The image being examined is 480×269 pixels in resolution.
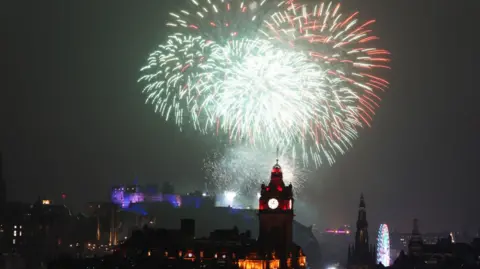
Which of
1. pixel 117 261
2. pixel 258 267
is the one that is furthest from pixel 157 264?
pixel 258 267

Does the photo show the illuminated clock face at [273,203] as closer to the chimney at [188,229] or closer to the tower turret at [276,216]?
the tower turret at [276,216]

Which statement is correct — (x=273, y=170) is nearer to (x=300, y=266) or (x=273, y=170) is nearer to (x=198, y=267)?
(x=300, y=266)

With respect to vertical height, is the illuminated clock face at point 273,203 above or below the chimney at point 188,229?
above

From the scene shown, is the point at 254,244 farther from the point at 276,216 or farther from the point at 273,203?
the point at 273,203

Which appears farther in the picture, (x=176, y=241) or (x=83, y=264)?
(x=176, y=241)

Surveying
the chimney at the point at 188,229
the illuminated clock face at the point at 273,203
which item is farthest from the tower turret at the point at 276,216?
the chimney at the point at 188,229

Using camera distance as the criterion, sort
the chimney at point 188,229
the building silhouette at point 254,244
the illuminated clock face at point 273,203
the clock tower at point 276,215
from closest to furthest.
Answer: the building silhouette at point 254,244, the clock tower at point 276,215, the illuminated clock face at point 273,203, the chimney at point 188,229

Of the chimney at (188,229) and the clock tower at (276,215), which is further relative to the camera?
the chimney at (188,229)

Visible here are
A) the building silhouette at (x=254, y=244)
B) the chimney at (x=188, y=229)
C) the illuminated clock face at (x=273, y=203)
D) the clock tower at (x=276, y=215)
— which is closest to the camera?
the building silhouette at (x=254, y=244)

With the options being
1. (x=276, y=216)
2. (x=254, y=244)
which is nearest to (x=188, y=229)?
(x=254, y=244)
